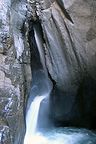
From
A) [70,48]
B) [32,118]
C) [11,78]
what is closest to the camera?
[11,78]

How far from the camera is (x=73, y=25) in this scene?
6812 mm

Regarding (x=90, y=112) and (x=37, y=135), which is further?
(x=90, y=112)

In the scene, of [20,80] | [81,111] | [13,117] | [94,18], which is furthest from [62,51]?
[13,117]

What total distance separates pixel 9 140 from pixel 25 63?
165cm

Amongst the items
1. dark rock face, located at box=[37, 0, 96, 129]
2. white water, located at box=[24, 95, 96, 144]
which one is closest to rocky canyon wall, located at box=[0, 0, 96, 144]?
dark rock face, located at box=[37, 0, 96, 129]

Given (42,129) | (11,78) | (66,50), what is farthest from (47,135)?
(11,78)

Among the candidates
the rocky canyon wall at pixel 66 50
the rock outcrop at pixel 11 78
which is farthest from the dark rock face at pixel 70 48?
the rock outcrop at pixel 11 78

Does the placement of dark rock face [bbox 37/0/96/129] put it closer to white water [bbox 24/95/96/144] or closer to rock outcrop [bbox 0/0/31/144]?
white water [bbox 24/95/96/144]

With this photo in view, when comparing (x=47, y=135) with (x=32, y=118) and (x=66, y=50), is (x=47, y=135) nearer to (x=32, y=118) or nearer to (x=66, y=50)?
(x=32, y=118)

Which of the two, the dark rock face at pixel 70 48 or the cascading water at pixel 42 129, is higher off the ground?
the dark rock face at pixel 70 48

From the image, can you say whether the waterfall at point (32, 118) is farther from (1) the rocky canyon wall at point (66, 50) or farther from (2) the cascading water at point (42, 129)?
(1) the rocky canyon wall at point (66, 50)

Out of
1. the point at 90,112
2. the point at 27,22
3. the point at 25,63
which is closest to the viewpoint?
the point at 25,63

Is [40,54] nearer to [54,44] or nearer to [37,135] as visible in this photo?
[54,44]

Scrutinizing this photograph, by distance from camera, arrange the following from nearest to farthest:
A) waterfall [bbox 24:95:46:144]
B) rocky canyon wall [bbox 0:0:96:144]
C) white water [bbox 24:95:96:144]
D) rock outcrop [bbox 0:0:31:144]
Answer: rock outcrop [bbox 0:0:31:144] < white water [bbox 24:95:96:144] < waterfall [bbox 24:95:46:144] < rocky canyon wall [bbox 0:0:96:144]
